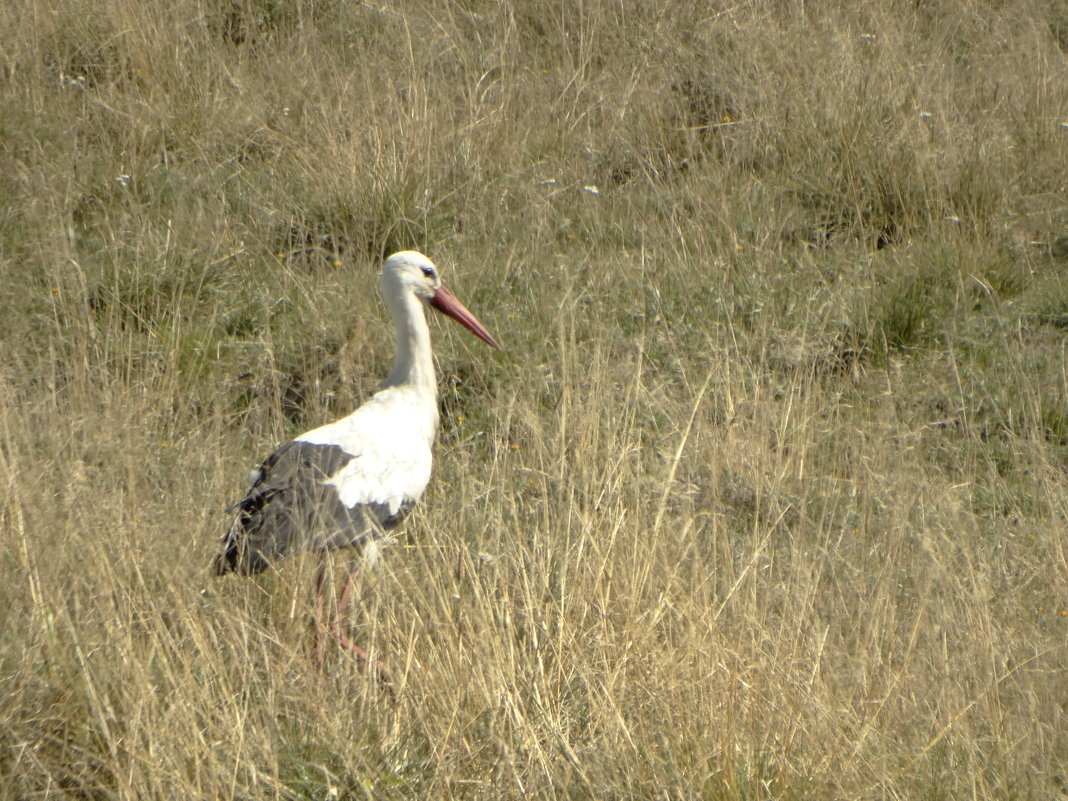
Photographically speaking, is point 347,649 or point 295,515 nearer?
point 347,649

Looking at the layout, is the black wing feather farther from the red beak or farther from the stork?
the red beak

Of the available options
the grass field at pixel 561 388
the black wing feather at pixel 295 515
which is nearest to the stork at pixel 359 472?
the black wing feather at pixel 295 515

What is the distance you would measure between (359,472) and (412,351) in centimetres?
65

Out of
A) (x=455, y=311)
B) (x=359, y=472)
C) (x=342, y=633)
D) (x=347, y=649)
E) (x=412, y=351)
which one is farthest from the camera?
(x=455, y=311)

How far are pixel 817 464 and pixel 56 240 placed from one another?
3.41m

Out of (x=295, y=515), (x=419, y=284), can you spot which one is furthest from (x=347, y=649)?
(x=419, y=284)

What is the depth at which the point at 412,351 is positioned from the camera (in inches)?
182

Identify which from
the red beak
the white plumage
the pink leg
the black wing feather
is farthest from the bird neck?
the pink leg

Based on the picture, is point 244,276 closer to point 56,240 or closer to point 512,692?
point 56,240

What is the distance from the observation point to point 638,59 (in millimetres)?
7824

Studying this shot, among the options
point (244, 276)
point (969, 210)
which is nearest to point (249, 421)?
point (244, 276)

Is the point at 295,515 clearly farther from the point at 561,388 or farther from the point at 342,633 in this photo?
the point at 561,388

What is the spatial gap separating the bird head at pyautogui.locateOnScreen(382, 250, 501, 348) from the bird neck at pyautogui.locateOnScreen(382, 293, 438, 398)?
7 centimetres

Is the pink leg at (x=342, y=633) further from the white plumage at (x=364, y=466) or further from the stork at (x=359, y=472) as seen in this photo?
the white plumage at (x=364, y=466)
